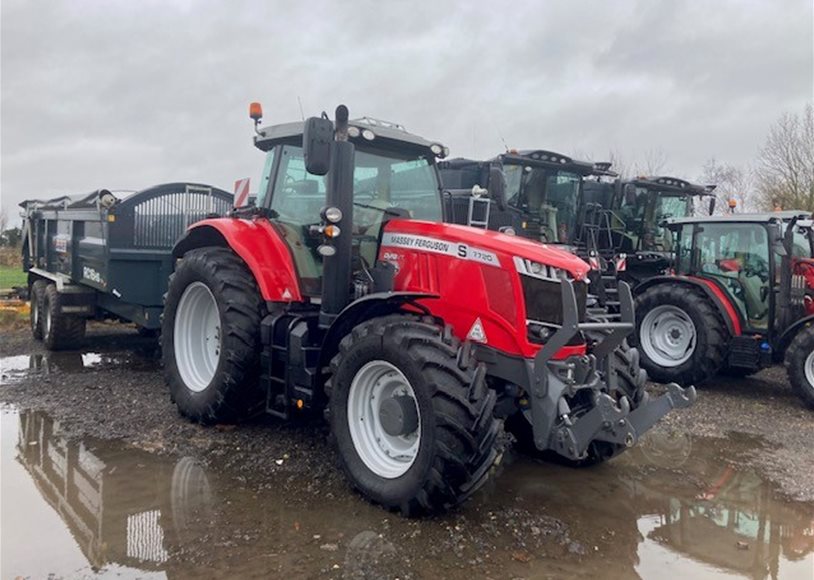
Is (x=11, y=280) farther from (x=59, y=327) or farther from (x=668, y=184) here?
(x=668, y=184)

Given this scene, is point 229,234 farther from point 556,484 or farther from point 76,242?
point 76,242

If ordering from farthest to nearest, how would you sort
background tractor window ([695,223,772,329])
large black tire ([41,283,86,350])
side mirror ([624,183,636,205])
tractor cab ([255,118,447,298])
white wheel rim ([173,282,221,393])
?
side mirror ([624,183,636,205]) → large black tire ([41,283,86,350]) → background tractor window ([695,223,772,329]) → white wheel rim ([173,282,221,393]) → tractor cab ([255,118,447,298])

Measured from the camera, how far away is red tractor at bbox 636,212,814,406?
7734mm

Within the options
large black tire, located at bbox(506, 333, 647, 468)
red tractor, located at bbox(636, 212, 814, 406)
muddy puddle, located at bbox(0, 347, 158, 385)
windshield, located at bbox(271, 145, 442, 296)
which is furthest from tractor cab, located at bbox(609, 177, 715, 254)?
muddy puddle, located at bbox(0, 347, 158, 385)

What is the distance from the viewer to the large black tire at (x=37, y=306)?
9375 millimetres

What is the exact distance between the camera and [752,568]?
3.66 metres

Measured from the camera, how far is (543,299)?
13.6 ft

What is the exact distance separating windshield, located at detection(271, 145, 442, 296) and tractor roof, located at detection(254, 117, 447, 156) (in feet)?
0.26

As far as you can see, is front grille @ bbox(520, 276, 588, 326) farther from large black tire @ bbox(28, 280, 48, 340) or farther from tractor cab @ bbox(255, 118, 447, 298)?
large black tire @ bbox(28, 280, 48, 340)

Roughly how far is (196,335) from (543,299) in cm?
325

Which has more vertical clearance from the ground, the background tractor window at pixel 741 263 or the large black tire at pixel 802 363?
the background tractor window at pixel 741 263

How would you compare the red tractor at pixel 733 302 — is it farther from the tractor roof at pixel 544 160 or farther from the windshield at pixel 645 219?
the windshield at pixel 645 219

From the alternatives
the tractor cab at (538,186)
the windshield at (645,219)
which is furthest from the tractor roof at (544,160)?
the windshield at (645,219)

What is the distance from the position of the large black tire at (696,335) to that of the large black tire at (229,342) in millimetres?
5427
